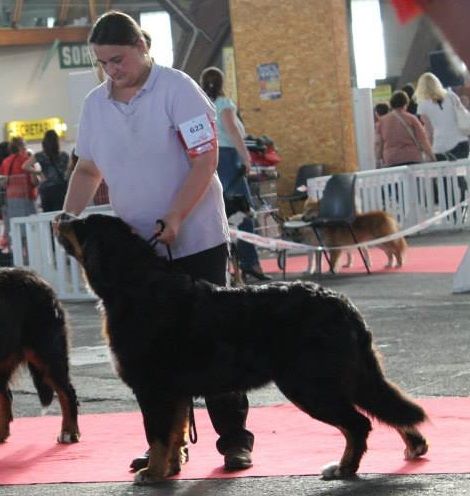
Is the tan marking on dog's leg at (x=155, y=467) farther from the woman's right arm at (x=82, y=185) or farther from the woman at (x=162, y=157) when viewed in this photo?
the woman's right arm at (x=82, y=185)

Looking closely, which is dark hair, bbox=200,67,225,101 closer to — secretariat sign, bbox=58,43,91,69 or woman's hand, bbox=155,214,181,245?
woman's hand, bbox=155,214,181,245

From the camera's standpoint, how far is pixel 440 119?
19500mm

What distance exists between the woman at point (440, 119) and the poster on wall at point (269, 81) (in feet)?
10.6

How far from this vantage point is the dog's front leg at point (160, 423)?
5133 millimetres

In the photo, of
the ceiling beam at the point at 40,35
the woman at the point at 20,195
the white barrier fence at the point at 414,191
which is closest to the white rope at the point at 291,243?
the white barrier fence at the point at 414,191

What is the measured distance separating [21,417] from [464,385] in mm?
2551

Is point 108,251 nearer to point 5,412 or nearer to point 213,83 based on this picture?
point 5,412

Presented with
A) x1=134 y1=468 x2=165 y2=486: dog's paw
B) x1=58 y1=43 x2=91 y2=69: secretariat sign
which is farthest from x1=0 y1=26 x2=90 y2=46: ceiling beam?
x1=134 y1=468 x2=165 y2=486: dog's paw

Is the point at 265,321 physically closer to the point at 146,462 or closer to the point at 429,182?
the point at 146,462

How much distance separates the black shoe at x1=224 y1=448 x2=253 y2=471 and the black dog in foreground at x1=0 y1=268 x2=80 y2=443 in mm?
1153

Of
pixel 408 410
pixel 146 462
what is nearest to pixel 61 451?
pixel 146 462

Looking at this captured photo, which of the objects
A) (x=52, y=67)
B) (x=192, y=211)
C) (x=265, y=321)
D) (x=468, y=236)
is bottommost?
(x=468, y=236)

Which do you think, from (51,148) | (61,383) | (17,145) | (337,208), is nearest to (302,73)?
(17,145)

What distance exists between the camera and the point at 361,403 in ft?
16.9
